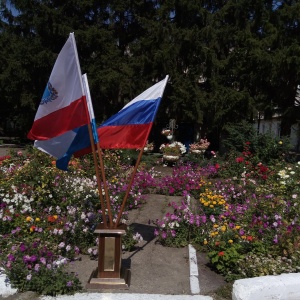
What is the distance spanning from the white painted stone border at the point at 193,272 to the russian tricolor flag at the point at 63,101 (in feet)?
7.14

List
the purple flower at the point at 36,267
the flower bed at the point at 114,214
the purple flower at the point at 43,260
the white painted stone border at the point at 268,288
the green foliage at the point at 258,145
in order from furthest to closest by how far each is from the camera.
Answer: the green foliage at the point at 258,145, the flower bed at the point at 114,214, the purple flower at the point at 43,260, the purple flower at the point at 36,267, the white painted stone border at the point at 268,288

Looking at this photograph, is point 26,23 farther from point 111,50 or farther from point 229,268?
point 229,268

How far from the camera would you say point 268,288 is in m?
3.72

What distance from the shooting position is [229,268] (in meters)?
4.46

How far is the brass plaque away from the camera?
4098 mm

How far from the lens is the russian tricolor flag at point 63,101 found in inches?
160

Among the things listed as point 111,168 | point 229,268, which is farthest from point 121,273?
point 111,168

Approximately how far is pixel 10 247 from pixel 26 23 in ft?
64.1

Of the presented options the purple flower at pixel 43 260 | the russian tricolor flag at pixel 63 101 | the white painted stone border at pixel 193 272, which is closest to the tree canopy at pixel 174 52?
the white painted stone border at pixel 193 272

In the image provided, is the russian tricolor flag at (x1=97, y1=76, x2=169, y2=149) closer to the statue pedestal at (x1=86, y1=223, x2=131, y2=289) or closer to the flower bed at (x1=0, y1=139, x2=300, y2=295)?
the statue pedestal at (x1=86, y1=223, x2=131, y2=289)

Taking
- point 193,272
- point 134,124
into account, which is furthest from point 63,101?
point 193,272

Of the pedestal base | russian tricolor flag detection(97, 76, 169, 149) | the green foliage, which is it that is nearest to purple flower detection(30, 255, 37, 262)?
the pedestal base

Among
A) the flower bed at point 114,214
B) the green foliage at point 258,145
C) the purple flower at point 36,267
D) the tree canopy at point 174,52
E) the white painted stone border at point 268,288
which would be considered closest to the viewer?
the white painted stone border at point 268,288

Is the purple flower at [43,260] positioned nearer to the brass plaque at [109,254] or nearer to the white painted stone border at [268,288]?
the brass plaque at [109,254]
